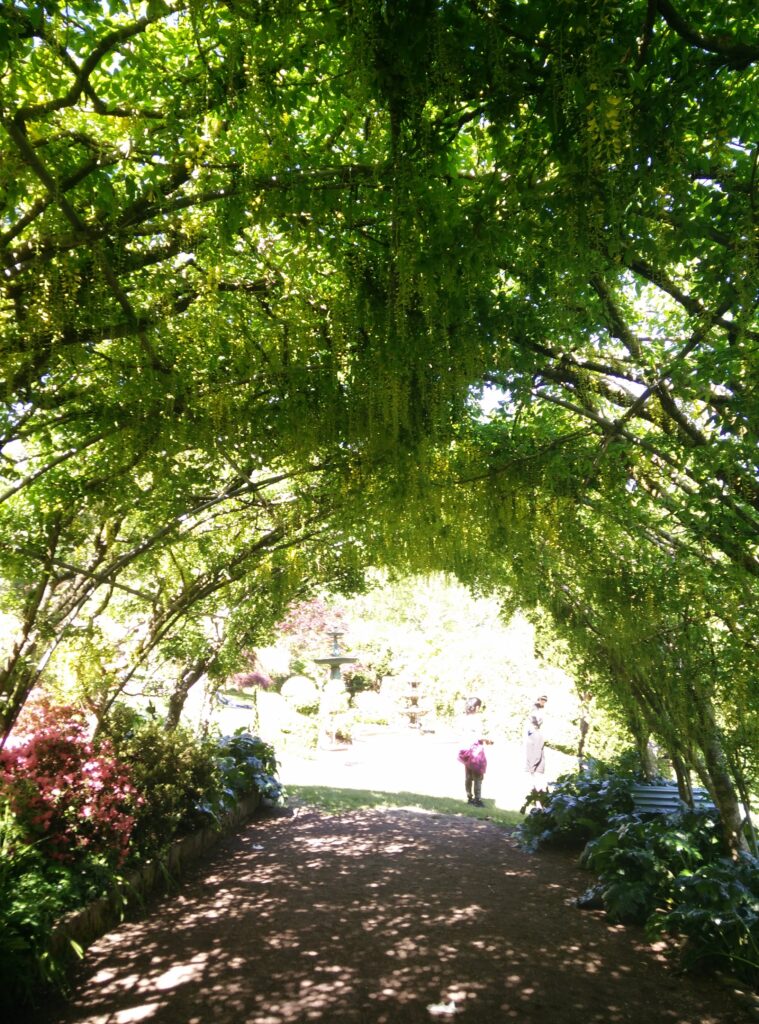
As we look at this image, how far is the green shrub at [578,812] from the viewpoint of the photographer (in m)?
5.51

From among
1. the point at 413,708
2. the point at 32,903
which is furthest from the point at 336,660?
the point at 32,903

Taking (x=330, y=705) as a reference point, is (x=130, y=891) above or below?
below

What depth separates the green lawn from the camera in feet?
23.8

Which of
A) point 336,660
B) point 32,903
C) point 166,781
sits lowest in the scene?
point 32,903

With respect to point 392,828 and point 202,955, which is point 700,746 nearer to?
point 392,828

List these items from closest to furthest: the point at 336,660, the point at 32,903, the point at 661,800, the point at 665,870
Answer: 1. the point at 32,903
2. the point at 665,870
3. the point at 661,800
4. the point at 336,660

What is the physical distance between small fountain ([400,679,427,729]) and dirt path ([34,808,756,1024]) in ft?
31.4

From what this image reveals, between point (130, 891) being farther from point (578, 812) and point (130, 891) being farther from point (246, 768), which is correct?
point (578, 812)

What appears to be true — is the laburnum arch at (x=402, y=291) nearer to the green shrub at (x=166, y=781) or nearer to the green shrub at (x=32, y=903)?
the green shrub at (x=166, y=781)

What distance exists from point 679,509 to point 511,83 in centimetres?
202

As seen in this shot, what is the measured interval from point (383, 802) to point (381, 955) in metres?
4.68

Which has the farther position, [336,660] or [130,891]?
[336,660]

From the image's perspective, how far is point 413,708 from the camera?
14.8 m

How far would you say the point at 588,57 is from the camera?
1.30m
